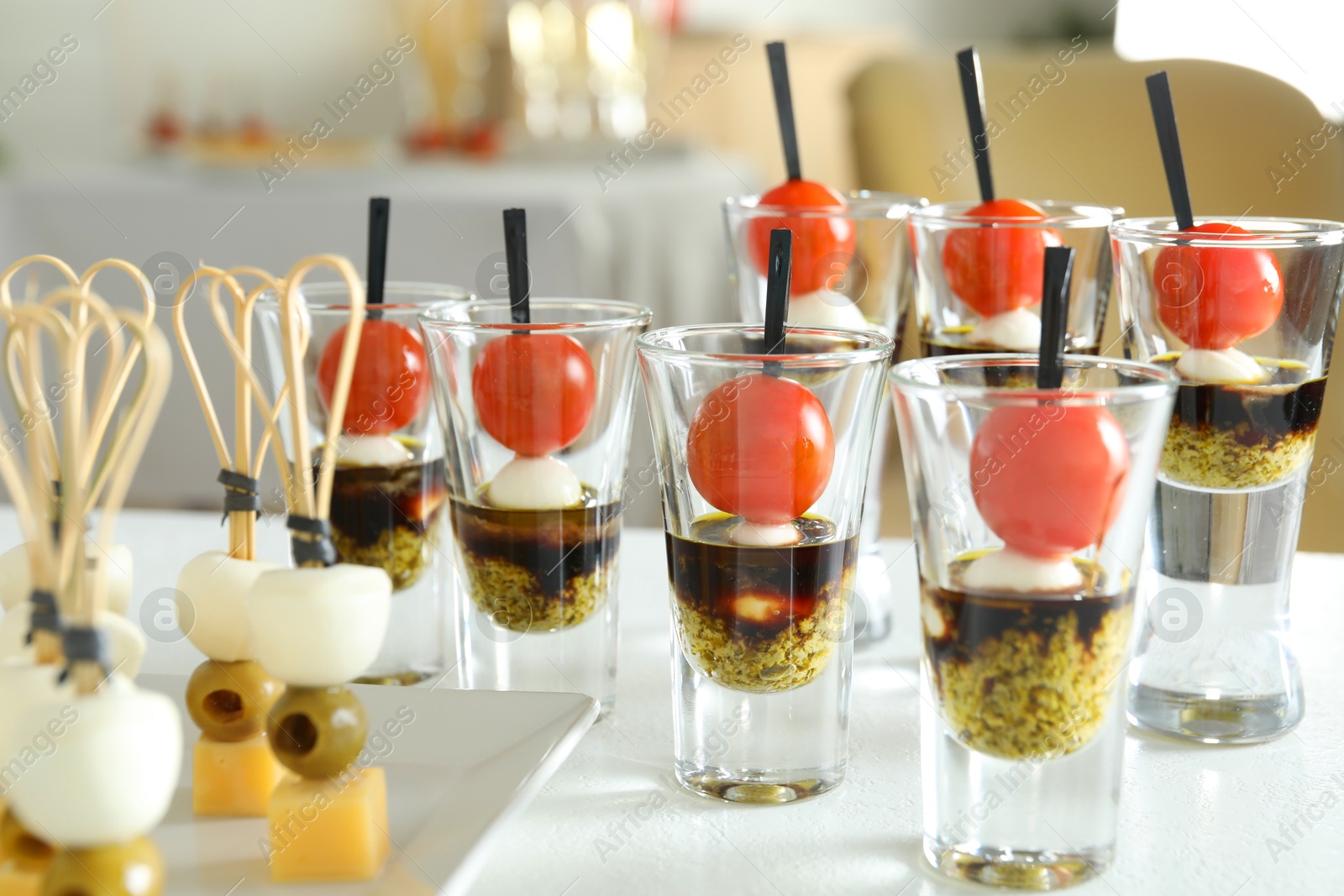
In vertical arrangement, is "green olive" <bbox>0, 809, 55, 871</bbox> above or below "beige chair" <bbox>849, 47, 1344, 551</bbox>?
below

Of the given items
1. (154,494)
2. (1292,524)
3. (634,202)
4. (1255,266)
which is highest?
(634,202)

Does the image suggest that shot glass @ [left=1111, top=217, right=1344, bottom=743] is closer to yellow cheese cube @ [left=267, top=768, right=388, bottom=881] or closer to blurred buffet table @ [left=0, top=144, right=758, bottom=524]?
yellow cheese cube @ [left=267, top=768, right=388, bottom=881]

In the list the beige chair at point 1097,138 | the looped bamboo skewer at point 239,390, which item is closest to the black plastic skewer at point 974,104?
the looped bamboo skewer at point 239,390

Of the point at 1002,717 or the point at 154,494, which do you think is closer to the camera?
the point at 1002,717

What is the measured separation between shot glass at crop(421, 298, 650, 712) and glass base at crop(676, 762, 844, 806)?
0.28 ft

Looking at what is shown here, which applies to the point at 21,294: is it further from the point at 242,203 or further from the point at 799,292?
the point at 799,292

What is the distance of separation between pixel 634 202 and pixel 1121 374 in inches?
49.5

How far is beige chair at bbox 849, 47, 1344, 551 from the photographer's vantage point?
1.16 m

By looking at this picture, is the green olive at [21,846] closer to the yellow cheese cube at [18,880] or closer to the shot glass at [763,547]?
the yellow cheese cube at [18,880]

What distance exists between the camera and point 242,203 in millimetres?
1562

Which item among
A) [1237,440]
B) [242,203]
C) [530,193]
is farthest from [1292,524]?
[242,203]

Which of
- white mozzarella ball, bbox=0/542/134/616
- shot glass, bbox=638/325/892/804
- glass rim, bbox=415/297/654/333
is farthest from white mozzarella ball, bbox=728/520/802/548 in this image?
white mozzarella ball, bbox=0/542/134/616

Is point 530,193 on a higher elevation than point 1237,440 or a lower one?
higher

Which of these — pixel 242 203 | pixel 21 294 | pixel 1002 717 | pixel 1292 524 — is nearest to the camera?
pixel 1002 717
